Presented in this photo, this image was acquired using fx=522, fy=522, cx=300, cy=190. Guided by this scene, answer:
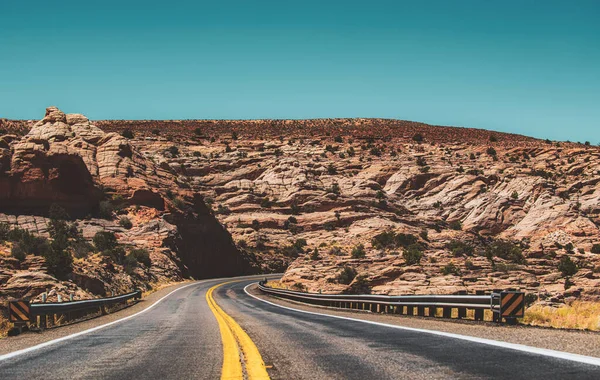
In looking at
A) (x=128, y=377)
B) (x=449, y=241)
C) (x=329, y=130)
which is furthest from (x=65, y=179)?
(x=329, y=130)

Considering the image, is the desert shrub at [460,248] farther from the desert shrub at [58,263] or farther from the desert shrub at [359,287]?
the desert shrub at [58,263]

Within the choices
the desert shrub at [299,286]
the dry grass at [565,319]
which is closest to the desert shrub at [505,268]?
the desert shrub at [299,286]

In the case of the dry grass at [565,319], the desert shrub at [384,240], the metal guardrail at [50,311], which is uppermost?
the dry grass at [565,319]

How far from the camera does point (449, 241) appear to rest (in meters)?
60.5

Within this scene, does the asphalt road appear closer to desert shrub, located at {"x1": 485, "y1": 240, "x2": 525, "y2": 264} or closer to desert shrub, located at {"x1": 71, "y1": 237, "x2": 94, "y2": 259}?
desert shrub, located at {"x1": 71, "y1": 237, "x2": 94, "y2": 259}

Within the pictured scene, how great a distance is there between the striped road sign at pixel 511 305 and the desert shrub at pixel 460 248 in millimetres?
38936

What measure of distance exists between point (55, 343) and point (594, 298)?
31793mm

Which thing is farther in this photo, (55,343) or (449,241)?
(449,241)

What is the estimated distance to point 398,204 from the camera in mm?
76188

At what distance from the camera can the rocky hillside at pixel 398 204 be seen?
133ft

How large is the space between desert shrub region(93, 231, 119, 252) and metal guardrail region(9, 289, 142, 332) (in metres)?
22.6

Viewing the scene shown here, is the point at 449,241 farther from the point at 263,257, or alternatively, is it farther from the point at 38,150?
the point at 38,150

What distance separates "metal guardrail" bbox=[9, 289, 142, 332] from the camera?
11.5 meters

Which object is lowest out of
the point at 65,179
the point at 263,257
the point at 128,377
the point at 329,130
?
the point at 263,257
